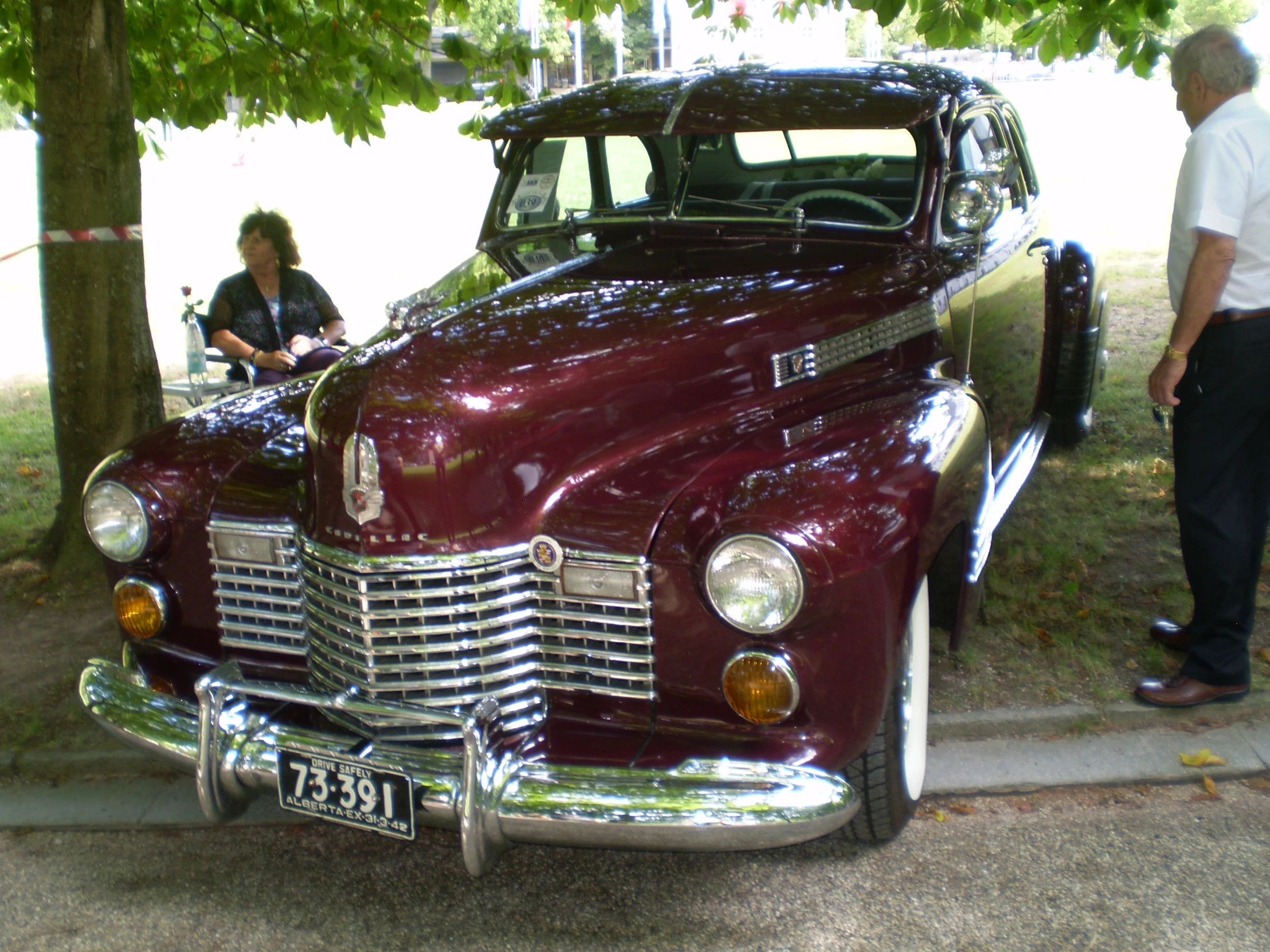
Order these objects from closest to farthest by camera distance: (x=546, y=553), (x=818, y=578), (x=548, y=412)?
1. (x=818, y=578)
2. (x=546, y=553)
3. (x=548, y=412)

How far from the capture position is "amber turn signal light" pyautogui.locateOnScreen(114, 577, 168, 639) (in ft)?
10.3

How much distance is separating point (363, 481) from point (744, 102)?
6.81 feet

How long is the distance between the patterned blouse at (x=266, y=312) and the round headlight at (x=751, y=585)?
3.59 m

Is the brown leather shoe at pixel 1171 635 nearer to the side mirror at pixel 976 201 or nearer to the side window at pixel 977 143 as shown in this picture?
the side mirror at pixel 976 201

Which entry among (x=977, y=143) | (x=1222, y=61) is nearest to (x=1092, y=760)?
(x=1222, y=61)

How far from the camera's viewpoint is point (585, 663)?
2676 millimetres

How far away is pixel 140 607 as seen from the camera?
3145mm

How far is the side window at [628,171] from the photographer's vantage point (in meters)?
4.26

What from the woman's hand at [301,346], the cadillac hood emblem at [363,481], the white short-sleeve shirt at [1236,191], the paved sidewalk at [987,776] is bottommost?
the paved sidewalk at [987,776]

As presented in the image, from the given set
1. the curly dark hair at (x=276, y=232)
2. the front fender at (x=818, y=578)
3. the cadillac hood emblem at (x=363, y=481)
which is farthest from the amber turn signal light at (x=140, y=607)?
the curly dark hair at (x=276, y=232)

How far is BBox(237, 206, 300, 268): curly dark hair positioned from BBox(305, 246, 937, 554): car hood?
8.24 feet

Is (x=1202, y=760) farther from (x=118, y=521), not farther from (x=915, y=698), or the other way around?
(x=118, y=521)

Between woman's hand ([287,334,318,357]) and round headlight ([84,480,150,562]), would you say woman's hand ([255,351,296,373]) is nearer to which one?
woman's hand ([287,334,318,357])

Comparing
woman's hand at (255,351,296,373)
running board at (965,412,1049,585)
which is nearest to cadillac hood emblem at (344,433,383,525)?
running board at (965,412,1049,585)
